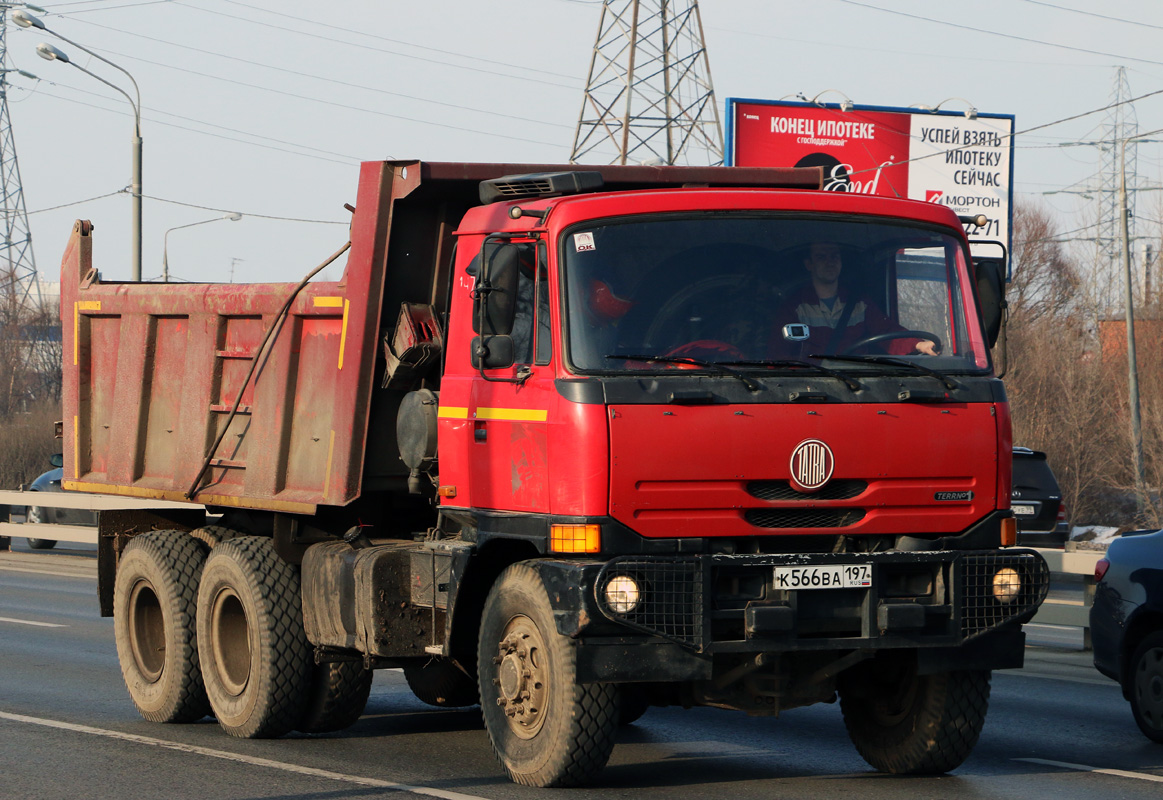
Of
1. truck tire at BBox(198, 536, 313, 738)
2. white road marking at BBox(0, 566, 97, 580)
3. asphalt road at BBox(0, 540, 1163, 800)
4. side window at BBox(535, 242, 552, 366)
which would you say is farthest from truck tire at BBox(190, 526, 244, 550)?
white road marking at BBox(0, 566, 97, 580)

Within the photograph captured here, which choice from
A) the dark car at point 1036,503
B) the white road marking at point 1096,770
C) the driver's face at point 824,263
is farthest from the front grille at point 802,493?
the dark car at point 1036,503

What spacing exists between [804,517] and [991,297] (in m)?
1.40

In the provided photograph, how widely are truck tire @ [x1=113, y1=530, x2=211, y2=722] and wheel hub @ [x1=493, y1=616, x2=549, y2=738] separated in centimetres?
305

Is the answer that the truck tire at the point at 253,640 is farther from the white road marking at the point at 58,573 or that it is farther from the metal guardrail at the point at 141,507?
the white road marking at the point at 58,573

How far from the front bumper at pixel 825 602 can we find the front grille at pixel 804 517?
191 mm

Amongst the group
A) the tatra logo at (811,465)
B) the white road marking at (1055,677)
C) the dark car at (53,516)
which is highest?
the tatra logo at (811,465)

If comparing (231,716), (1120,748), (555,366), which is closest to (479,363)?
(555,366)

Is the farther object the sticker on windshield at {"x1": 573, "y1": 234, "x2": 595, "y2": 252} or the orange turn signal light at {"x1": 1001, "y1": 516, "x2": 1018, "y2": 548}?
the orange turn signal light at {"x1": 1001, "y1": 516, "x2": 1018, "y2": 548}

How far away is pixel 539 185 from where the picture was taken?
7.34 m

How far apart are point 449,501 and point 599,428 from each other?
1.31 m

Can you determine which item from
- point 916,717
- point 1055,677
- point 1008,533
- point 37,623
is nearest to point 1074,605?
point 1055,677

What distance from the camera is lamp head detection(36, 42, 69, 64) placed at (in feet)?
83.8

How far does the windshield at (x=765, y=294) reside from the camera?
679 centimetres

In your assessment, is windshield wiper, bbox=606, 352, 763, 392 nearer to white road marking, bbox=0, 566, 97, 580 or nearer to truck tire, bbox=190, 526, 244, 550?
truck tire, bbox=190, 526, 244, 550
